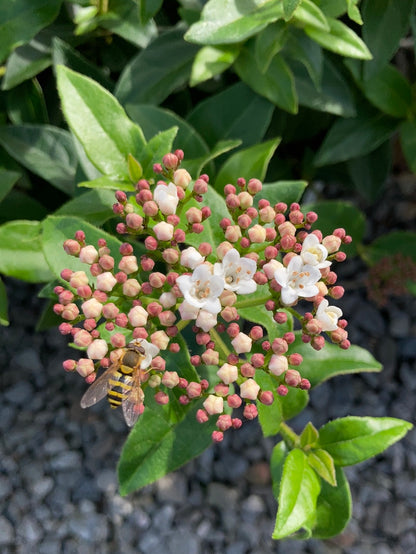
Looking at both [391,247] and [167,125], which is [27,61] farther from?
[391,247]

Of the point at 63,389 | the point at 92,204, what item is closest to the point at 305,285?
the point at 92,204

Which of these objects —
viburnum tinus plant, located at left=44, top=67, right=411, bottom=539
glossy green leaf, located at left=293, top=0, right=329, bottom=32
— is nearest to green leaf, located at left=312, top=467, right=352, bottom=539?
viburnum tinus plant, located at left=44, top=67, right=411, bottom=539

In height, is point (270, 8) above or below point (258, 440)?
above

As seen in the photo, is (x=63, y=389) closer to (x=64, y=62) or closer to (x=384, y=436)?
(x=64, y=62)

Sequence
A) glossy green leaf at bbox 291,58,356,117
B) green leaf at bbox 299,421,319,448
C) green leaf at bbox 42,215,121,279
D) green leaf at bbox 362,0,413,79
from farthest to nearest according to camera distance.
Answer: glossy green leaf at bbox 291,58,356,117, green leaf at bbox 362,0,413,79, green leaf at bbox 299,421,319,448, green leaf at bbox 42,215,121,279

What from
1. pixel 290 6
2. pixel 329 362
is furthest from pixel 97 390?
pixel 290 6

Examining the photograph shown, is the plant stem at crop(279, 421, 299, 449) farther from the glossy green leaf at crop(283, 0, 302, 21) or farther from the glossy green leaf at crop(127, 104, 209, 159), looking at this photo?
the glossy green leaf at crop(283, 0, 302, 21)

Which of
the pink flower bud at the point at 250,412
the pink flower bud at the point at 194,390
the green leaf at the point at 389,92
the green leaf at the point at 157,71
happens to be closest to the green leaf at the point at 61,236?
the pink flower bud at the point at 194,390

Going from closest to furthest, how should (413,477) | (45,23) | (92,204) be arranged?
(92,204)
(45,23)
(413,477)
